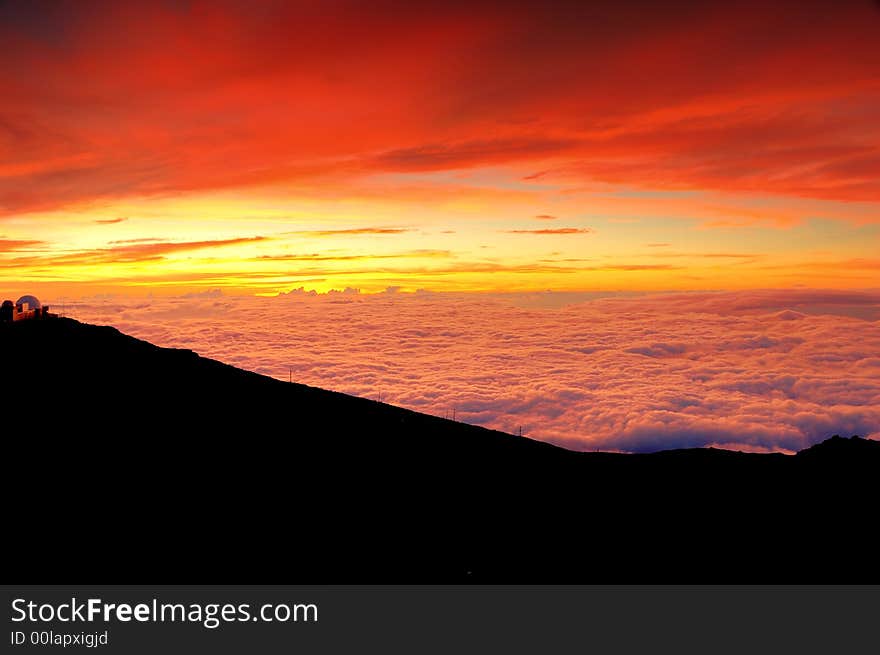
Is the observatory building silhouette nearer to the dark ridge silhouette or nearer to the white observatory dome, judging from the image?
the white observatory dome

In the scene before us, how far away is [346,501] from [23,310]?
2114 inches

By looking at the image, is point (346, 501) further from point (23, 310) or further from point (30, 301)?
point (30, 301)

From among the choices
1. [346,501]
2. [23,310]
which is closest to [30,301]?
[23,310]

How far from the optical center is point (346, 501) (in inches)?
1054

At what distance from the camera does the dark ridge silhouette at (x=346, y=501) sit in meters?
20.9

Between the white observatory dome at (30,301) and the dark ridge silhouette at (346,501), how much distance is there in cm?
2499

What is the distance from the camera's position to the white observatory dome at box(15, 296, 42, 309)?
64.1 metres

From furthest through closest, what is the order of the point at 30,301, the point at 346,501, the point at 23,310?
the point at 30,301 → the point at 23,310 → the point at 346,501

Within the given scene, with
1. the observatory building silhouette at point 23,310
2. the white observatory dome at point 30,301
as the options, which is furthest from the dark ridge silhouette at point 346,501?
the white observatory dome at point 30,301

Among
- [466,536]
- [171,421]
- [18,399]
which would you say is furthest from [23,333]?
[466,536]

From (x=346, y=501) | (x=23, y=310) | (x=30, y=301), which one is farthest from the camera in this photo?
(x=30, y=301)

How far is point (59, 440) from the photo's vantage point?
27516mm

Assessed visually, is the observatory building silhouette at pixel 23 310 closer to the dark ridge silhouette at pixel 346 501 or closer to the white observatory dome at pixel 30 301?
the white observatory dome at pixel 30 301
